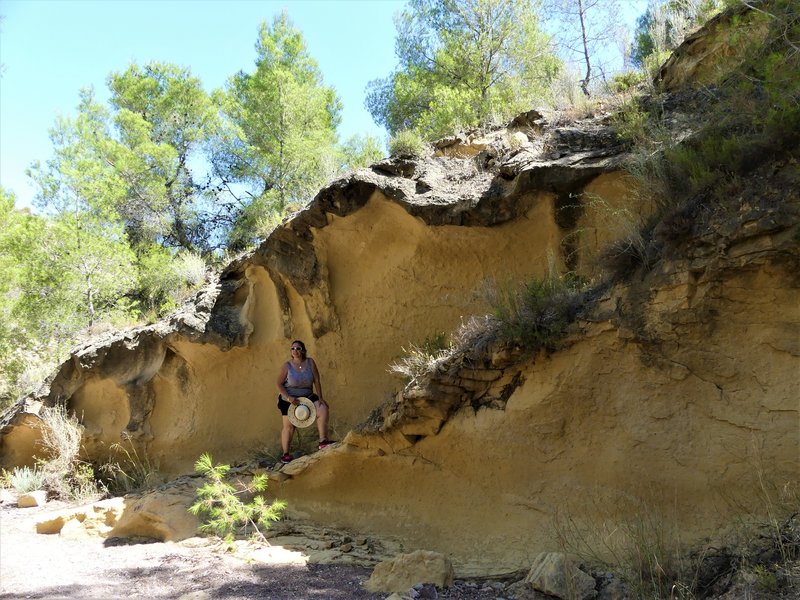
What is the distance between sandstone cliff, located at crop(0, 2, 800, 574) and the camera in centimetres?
522

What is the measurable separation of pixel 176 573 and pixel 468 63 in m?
12.4

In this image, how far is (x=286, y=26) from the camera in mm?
18734

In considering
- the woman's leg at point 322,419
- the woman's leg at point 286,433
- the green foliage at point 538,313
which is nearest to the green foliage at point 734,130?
the green foliage at point 538,313

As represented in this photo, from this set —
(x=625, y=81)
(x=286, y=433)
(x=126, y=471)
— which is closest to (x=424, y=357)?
(x=286, y=433)

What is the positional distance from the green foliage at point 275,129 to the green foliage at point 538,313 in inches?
401

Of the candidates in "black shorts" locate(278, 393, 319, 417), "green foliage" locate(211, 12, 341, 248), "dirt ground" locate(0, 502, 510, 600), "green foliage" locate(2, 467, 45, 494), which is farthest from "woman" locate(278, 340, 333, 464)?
"green foliage" locate(211, 12, 341, 248)

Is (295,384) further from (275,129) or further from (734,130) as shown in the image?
(275,129)

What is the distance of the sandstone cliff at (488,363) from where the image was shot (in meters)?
5.22

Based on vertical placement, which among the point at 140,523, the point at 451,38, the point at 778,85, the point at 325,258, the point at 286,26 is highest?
the point at 286,26

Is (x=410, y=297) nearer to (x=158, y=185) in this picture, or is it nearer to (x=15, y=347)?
(x=15, y=347)

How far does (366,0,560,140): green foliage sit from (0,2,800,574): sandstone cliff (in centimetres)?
545

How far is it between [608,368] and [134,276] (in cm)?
1202

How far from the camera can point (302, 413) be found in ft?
26.0

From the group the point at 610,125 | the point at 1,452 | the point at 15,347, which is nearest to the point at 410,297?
the point at 610,125
